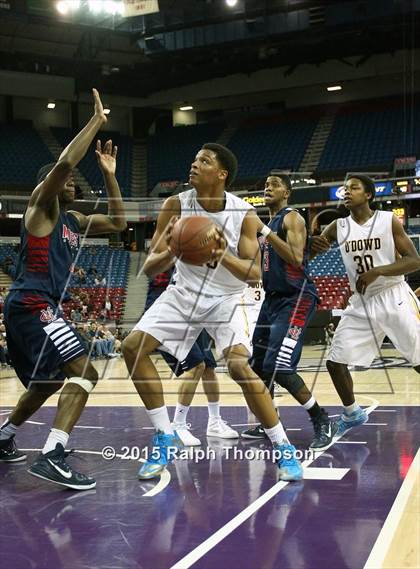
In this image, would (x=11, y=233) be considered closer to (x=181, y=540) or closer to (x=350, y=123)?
(x=350, y=123)

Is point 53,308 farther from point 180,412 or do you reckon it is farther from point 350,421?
point 350,421

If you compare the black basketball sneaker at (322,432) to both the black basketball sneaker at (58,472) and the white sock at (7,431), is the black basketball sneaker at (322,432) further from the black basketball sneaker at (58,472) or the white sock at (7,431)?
the white sock at (7,431)

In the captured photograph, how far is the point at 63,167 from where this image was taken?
376 centimetres

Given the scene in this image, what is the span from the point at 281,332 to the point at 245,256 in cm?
99

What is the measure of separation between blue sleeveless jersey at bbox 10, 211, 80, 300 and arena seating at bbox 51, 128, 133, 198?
2201 centimetres

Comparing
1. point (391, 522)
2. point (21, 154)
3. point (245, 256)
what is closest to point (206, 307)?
point (245, 256)

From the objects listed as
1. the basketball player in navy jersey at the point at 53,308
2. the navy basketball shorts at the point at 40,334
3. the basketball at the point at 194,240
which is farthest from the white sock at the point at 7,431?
the basketball at the point at 194,240

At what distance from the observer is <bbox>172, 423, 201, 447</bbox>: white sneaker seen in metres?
5.00

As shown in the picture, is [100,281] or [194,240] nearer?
[194,240]

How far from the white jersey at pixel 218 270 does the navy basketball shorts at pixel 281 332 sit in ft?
2.64

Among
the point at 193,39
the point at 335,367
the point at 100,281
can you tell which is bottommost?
the point at 100,281

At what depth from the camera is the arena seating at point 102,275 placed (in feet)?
47.4

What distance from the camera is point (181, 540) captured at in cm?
295

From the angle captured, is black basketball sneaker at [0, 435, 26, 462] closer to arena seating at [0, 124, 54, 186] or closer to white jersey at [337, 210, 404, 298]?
white jersey at [337, 210, 404, 298]
